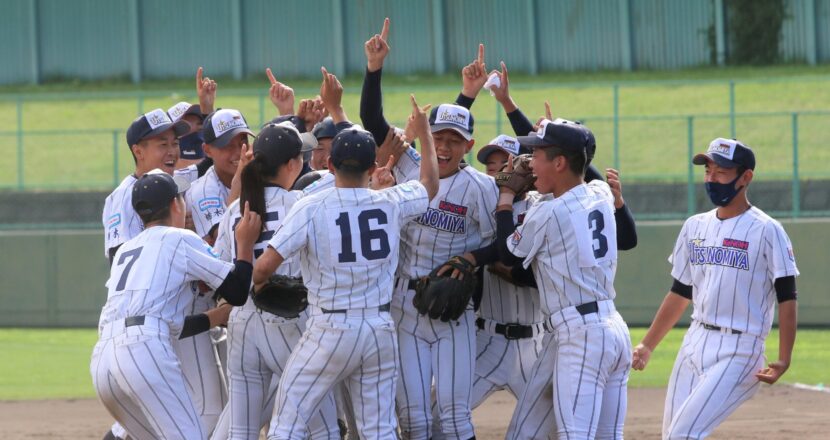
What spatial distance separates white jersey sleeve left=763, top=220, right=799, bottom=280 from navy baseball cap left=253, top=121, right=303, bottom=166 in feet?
8.48

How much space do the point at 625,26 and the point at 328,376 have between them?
24559 millimetres

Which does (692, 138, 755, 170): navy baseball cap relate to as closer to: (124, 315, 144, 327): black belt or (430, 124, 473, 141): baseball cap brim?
(430, 124, 473, 141): baseball cap brim

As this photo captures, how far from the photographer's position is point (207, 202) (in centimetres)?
723

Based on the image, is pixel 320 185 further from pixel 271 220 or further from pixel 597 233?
pixel 597 233

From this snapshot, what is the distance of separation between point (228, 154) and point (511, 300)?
1.90 metres

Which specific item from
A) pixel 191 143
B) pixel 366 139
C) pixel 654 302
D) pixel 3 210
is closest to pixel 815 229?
pixel 654 302

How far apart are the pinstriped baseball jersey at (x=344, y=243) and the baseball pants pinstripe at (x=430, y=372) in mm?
734

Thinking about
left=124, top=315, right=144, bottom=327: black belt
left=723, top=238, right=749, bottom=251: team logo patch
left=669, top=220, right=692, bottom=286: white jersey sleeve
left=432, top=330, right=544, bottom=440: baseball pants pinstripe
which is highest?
left=723, top=238, right=749, bottom=251: team logo patch

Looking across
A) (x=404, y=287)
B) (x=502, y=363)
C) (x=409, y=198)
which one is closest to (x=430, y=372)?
(x=404, y=287)

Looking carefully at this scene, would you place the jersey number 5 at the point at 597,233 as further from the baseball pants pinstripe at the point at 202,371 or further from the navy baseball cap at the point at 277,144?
the baseball pants pinstripe at the point at 202,371

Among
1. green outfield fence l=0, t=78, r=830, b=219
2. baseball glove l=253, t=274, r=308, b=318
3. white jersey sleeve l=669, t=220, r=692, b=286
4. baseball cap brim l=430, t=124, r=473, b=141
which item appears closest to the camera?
baseball glove l=253, t=274, r=308, b=318

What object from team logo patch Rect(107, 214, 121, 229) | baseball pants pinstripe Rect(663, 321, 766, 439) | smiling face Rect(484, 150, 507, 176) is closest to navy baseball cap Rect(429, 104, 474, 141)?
smiling face Rect(484, 150, 507, 176)

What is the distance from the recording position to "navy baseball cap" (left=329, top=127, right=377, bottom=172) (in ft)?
19.7

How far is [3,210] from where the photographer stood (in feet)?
70.0
